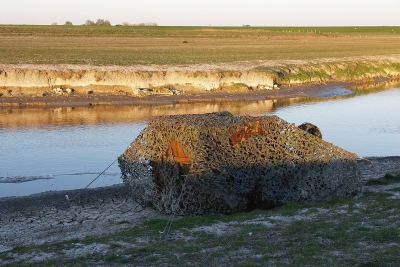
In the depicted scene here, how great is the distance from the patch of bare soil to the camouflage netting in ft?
2.58

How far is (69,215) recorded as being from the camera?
1304cm

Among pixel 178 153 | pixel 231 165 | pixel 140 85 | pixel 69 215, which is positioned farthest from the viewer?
pixel 140 85

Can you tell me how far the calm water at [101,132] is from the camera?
18.4m

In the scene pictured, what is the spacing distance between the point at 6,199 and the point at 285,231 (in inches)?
308

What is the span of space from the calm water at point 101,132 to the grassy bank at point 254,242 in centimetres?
678

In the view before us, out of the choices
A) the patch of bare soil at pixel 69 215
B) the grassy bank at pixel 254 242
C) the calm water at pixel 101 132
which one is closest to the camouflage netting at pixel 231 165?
the grassy bank at pixel 254 242

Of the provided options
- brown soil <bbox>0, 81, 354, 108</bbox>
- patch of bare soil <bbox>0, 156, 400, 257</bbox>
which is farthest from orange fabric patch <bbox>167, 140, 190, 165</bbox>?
brown soil <bbox>0, 81, 354, 108</bbox>

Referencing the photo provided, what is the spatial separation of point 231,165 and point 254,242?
8.56ft

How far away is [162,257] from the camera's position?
9.08 m

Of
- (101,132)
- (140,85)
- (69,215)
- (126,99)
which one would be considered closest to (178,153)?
(69,215)

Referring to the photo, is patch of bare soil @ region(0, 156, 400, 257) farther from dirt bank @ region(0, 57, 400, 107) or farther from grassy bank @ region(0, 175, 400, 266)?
dirt bank @ region(0, 57, 400, 107)

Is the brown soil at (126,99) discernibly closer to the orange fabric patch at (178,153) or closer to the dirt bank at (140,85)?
the dirt bank at (140,85)

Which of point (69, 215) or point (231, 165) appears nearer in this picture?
point (231, 165)

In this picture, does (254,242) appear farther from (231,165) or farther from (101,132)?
(101,132)
